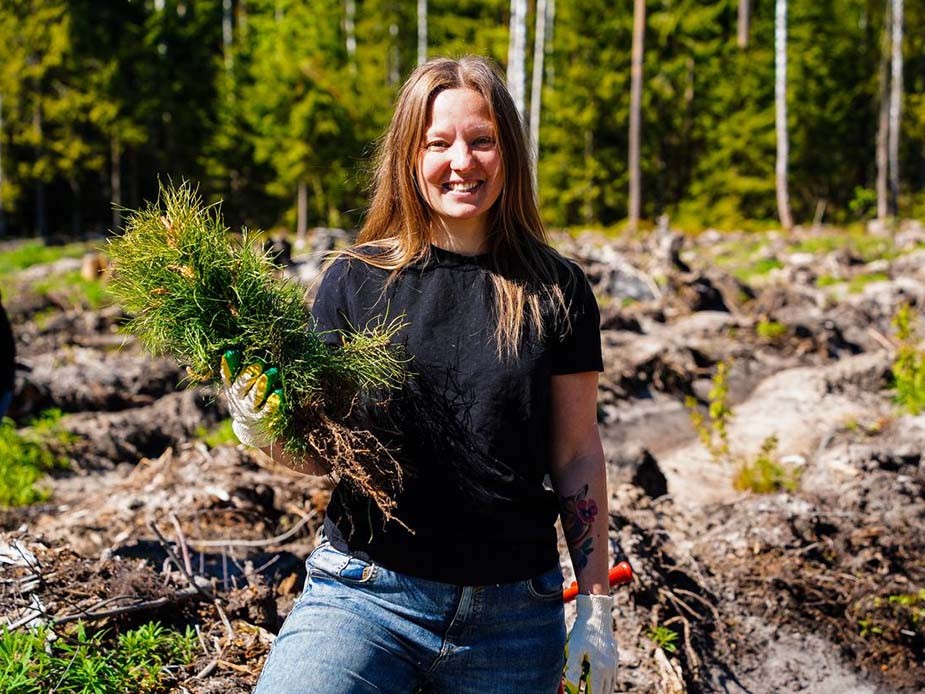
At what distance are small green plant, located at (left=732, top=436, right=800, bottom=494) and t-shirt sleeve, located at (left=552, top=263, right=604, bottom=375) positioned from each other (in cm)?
278

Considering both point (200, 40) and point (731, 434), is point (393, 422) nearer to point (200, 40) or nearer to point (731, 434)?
point (731, 434)

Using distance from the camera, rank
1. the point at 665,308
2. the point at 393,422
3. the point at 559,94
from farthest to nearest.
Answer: the point at 559,94 → the point at 665,308 → the point at 393,422

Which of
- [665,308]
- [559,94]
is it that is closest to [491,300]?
[665,308]

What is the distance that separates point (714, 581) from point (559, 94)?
20286 millimetres

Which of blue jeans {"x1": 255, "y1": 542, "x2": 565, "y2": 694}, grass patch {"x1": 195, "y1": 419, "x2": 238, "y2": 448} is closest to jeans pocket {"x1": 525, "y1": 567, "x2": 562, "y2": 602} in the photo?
blue jeans {"x1": 255, "y1": 542, "x2": 565, "y2": 694}

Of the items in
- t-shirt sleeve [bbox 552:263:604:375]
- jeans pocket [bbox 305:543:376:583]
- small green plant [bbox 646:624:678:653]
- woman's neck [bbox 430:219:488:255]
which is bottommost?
small green plant [bbox 646:624:678:653]

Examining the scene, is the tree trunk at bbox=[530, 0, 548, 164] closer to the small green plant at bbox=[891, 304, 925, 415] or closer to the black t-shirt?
the small green plant at bbox=[891, 304, 925, 415]

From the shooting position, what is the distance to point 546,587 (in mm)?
1901

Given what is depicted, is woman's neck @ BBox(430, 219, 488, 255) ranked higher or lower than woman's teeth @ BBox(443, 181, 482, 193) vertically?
lower

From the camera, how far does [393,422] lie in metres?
1.87

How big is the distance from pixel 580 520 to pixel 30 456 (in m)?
4.17

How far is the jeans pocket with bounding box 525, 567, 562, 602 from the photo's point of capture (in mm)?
1873

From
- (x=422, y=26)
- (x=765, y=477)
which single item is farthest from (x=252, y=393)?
(x=422, y=26)

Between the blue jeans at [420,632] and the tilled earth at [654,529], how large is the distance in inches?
18.3
